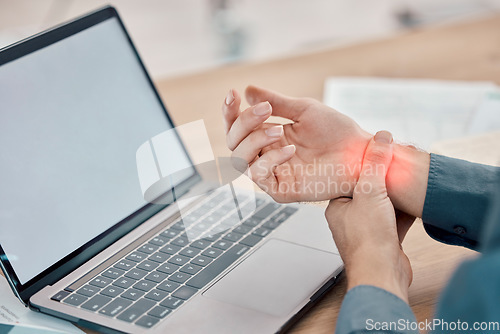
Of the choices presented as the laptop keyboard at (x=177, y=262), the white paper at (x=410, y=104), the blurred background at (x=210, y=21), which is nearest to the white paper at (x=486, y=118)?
the white paper at (x=410, y=104)

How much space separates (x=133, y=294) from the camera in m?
0.68

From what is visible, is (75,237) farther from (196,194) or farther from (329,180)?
(329,180)

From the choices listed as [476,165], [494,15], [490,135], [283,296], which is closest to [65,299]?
[283,296]

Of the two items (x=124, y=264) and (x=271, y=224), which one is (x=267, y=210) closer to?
(x=271, y=224)

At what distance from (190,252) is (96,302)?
0.13 meters

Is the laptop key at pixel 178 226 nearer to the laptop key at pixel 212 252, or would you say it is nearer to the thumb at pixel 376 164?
the laptop key at pixel 212 252

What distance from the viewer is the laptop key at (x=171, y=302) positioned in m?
0.66

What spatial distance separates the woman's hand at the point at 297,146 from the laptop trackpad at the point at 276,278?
8cm

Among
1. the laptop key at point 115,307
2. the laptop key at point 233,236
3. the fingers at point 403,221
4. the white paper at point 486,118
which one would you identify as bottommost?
the white paper at point 486,118

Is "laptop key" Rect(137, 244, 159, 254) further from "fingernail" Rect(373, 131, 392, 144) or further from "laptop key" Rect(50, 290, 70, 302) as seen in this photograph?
"fingernail" Rect(373, 131, 392, 144)

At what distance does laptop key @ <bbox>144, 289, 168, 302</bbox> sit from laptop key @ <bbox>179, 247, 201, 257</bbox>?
8 cm

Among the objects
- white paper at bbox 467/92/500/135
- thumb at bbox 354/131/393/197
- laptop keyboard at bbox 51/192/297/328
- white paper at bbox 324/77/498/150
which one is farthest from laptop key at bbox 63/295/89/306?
white paper at bbox 467/92/500/135

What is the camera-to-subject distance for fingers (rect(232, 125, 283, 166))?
2.48ft

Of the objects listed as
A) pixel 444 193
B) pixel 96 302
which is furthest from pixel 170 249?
pixel 444 193
